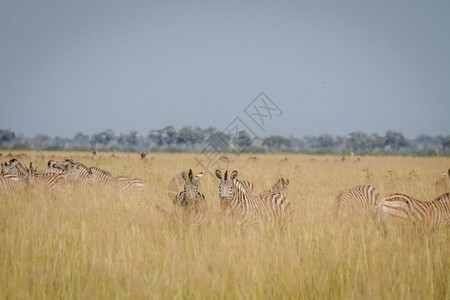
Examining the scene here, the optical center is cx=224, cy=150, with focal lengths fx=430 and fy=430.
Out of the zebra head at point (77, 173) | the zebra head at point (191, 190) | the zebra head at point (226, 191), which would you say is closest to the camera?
the zebra head at point (226, 191)

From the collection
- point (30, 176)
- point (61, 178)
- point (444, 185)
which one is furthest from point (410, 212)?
point (30, 176)

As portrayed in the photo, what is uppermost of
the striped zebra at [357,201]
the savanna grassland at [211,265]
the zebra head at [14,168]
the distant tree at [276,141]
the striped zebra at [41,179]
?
the distant tree at [276,141]

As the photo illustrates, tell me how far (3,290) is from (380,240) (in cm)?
521

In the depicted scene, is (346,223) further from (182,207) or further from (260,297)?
(260,297)

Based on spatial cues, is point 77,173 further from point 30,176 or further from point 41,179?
point 30,176

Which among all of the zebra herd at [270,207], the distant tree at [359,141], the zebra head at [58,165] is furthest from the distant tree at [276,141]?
the zebra herd at [270,207]

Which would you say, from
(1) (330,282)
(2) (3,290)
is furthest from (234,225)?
(2) (3,290)

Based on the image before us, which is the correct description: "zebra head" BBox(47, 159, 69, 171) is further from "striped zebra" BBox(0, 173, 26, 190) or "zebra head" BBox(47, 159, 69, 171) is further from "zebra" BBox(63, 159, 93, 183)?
"striped zebra" BBox(0, 173, 26, 190)

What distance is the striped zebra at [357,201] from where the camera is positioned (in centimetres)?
1018

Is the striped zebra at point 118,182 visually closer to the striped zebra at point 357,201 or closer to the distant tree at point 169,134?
the striped zebra at point 357,201

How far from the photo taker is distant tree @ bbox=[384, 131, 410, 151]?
486 ft

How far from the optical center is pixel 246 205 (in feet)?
27.3

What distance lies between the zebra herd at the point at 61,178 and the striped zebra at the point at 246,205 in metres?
6.16

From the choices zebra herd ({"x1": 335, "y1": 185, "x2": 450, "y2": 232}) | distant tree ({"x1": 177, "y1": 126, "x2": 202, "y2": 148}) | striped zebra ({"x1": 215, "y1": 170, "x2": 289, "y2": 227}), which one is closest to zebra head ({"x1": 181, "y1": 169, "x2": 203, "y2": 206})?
striped zebra ({"x1": 215, "y1": 170, "x2": 289, "y2": 227})
